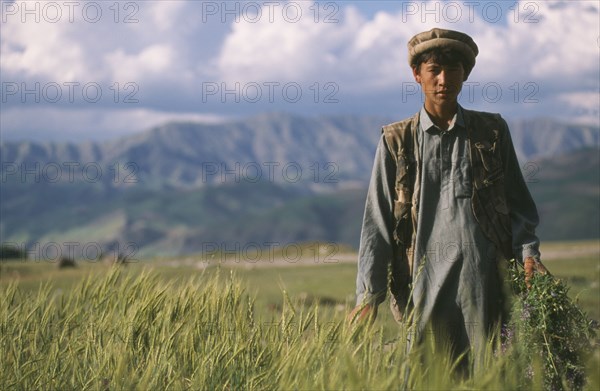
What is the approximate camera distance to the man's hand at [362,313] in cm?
445

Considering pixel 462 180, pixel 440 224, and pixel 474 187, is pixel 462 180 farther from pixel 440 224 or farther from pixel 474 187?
pixel 440 224

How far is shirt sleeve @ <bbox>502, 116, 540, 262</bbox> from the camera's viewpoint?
4504 millimetres

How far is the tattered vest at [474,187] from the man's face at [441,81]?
6.2 inches

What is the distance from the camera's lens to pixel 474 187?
14.7ft

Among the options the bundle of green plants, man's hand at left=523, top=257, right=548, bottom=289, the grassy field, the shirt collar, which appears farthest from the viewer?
the shirt collar

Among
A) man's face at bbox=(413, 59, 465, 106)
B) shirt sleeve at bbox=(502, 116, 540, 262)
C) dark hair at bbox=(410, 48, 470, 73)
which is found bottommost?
shirt sleeve at bbox=(502, 116, 540, 262)

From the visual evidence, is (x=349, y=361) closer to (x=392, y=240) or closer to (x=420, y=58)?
(x=392, y=240)

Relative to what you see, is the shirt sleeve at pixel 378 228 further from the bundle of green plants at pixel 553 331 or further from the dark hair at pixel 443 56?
the bundle of green plants at pixel 553 331

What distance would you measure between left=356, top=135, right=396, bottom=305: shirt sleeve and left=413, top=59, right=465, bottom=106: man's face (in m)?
0.34

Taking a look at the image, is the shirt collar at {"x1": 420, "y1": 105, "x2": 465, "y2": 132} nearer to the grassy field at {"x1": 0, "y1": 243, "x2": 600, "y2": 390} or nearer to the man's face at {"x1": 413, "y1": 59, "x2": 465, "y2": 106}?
the man's face at {"x1": 413, "y1": 59, "x2": 465, "y2": 106}

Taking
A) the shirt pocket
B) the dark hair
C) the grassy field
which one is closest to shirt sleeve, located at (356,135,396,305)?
the grassy field

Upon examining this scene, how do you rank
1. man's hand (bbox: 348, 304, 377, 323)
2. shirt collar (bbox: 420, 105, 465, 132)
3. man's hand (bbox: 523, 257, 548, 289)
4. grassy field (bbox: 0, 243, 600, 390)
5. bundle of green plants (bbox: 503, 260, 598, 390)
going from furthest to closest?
shirt collar (bbox: 420, 105, 465, 132)
man's hand (bbox: 348, 304, 377, 323)
man's hand (bbox: 523, 257, 548, 289)
bundle of green plants (bbox: 503, 260, 598, 390)
grassy field (bbox: 0, 243, 600, 390)

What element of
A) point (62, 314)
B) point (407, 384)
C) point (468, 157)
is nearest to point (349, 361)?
point (407, 384)

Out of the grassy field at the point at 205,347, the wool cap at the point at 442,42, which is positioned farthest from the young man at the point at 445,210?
the grassy field at the point at 205,347
